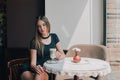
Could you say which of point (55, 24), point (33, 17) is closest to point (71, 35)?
point (55, 24)

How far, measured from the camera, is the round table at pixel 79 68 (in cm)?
353

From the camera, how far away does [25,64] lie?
4.32 metres

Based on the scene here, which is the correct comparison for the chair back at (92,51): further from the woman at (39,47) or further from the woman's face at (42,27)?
the woman's face at (42,27)

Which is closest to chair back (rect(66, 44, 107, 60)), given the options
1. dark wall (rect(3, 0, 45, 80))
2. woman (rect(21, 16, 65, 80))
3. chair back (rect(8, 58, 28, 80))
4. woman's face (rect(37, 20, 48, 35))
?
woman (rect(21, 16, 65, 80))

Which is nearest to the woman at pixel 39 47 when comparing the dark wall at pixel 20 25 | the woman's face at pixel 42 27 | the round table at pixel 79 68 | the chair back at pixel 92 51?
the woman's face at pixel 42 27

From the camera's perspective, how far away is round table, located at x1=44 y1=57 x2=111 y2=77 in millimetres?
3527

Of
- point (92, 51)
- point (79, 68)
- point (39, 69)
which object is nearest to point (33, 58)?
point (39, 69)

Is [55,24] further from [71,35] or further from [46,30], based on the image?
[46,30]

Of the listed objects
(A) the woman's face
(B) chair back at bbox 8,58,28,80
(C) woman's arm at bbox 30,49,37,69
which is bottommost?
(B) chair back at bbox 8,58,28,80

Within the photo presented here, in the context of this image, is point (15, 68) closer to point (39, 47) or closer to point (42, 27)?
point (39, 47)

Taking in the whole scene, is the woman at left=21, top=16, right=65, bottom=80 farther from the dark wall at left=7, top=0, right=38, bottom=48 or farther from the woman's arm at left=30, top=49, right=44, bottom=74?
the dark wall at left=7, top=0, right=38, bottom=48

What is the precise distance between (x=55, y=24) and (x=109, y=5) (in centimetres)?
101

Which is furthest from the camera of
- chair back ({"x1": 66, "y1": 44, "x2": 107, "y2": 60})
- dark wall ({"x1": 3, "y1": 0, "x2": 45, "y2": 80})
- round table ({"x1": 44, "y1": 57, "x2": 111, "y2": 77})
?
dark wall ({"x1": 3, "y1": 0, "x2": 45, "y2": 80})

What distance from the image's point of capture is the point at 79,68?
3592 millimetres
